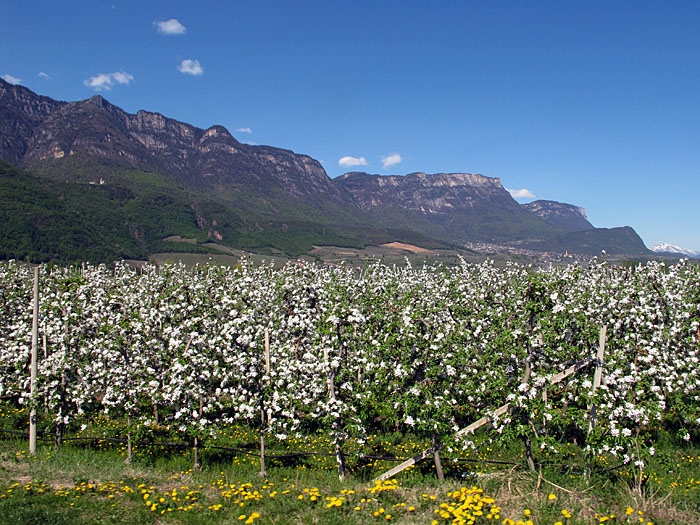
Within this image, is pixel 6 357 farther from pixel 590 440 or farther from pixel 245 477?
pixel 590 440

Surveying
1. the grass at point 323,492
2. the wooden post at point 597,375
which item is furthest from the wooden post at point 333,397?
the wooden post at point 597,375

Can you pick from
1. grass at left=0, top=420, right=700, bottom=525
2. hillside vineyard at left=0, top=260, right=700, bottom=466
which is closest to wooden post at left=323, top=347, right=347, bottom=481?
hillside vineyard at left=0, top=260, right=700, bottom=466

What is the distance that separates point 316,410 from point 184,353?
191 inches

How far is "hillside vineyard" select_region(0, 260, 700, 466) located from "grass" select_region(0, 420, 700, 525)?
3.35 ft

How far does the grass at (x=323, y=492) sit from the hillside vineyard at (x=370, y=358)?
1022 millimetres

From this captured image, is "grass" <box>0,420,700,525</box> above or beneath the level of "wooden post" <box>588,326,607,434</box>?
beneath

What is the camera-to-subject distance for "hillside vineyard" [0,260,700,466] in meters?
12.5

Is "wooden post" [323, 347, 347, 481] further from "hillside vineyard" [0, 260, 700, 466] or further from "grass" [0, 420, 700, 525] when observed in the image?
"grass" [0, 420, 700, 525]

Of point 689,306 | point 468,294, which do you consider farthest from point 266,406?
point 689,306

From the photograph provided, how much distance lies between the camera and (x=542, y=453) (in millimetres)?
15977

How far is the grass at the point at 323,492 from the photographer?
10008 mm

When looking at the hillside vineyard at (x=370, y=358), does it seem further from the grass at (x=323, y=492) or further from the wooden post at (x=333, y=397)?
the grass at (x=323, y=492)

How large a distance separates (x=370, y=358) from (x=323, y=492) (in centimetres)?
394

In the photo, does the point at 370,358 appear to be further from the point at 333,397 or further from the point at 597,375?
the point at 597,375
